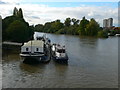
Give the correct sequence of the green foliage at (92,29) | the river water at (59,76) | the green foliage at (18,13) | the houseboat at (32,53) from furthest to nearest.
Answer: the green foliage at (92,29) → the green foliage at (18,13) → the houseboat at (32,53) → the river water at (59,76)

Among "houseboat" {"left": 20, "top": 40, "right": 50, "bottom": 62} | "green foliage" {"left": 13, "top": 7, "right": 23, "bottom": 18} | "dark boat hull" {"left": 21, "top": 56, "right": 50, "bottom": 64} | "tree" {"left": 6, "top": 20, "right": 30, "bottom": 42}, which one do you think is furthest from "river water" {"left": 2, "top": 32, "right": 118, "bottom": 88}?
"green foliage" {"left": 13, "top": 7, "right": 23, "bottom": 18}

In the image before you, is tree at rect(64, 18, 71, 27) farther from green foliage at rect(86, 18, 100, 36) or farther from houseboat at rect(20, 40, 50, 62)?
houseboat at rect(20, 40, 50, 62)

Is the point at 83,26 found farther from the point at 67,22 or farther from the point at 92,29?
the point at 67,22

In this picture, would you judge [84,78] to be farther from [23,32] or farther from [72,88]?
[23,32]

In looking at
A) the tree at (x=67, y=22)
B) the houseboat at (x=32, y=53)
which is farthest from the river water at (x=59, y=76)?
the tree at (x=67, y=22)

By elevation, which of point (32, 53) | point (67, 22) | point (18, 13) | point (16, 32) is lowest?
point (32, 53)

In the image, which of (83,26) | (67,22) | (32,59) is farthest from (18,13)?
(67,22)

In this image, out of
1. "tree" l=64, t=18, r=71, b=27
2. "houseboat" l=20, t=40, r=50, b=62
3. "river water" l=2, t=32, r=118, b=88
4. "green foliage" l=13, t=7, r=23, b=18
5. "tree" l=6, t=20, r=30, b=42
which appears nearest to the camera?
"river water" l=2, t=32, r=118, b=88

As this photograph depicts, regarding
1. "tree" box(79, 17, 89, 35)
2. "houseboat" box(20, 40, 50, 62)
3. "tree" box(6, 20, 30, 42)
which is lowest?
"houseboat" box(20, 40, 50, 62)

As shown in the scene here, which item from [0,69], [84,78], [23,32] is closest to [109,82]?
[84,78]

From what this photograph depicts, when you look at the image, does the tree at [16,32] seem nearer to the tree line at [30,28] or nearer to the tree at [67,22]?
the tree line at [30,28]

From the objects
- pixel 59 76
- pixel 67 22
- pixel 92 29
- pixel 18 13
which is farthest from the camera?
pixel 67 22

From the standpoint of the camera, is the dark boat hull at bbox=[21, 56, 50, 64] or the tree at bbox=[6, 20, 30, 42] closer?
the dark boat hull at bbox=[21, 56, 50, 64]

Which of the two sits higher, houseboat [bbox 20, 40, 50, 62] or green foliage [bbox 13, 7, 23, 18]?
green foliage [bbox 13, 7, 23, 18]
